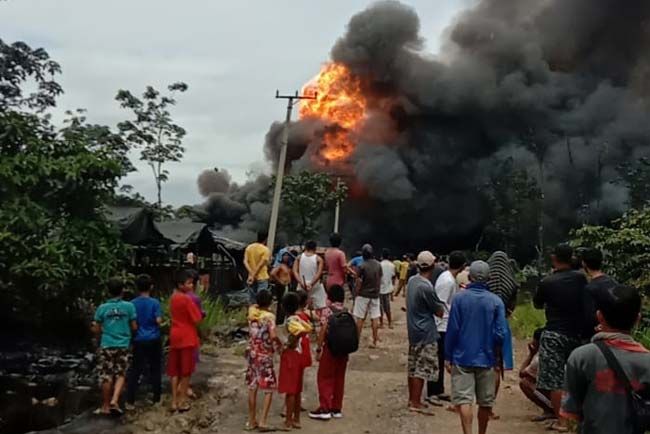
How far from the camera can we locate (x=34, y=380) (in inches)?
405

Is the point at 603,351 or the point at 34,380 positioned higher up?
the point at 603,351

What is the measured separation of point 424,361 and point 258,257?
4.74m

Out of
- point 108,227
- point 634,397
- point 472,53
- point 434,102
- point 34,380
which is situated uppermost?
point 472,53

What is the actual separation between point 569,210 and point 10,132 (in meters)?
32.1

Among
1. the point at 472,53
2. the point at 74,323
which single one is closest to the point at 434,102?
the point at 472,53

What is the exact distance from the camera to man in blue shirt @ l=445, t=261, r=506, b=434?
5.82 metres

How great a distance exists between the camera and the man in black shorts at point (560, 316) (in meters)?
6.20

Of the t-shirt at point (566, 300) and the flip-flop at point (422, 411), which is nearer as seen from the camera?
the t-shirt at point (566, 300)

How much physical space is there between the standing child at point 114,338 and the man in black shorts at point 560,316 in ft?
13.8

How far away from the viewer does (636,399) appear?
310cm

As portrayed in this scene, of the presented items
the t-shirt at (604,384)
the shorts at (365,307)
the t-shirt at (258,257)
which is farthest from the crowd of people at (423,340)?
the t-shirt at (258,257)

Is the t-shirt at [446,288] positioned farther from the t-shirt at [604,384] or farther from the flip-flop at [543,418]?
the t-shirt at [604,384]

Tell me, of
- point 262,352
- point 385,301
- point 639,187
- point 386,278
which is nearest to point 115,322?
point 262,352

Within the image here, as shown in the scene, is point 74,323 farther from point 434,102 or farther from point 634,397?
point 434,102
